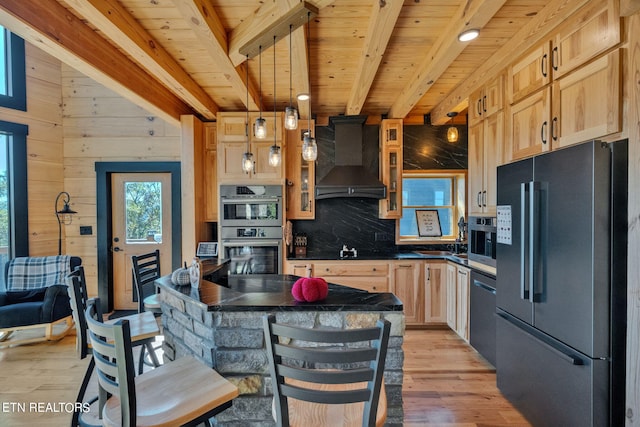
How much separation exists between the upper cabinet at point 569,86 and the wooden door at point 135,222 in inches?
164

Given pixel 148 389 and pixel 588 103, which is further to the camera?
pixel 588 103

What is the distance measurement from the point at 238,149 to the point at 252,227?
979mm

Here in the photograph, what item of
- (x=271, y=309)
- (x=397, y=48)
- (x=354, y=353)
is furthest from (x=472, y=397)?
A: (x=397, y=48)

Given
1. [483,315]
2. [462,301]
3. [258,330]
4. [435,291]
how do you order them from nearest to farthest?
[258,330] < [483,315] < [462,301] < [435,291]

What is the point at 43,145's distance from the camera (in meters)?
3.98

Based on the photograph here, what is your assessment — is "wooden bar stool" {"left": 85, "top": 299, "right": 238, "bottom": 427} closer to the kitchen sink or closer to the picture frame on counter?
the kitchen sink

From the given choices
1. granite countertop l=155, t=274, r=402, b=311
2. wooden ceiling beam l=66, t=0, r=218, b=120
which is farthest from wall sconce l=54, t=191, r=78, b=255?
granite countertop l=155, t=274, r=402, b=311

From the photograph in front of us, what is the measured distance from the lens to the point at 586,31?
1.77 m

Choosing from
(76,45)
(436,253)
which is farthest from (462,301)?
(76,45)

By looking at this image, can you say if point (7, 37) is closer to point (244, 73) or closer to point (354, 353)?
point (244, 73)

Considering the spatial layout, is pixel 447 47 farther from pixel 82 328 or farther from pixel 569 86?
pixel 82 328

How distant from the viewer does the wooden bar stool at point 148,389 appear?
1.10m

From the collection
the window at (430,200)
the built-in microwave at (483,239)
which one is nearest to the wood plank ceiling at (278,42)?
the window at (430,200)

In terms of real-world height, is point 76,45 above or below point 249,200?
above
